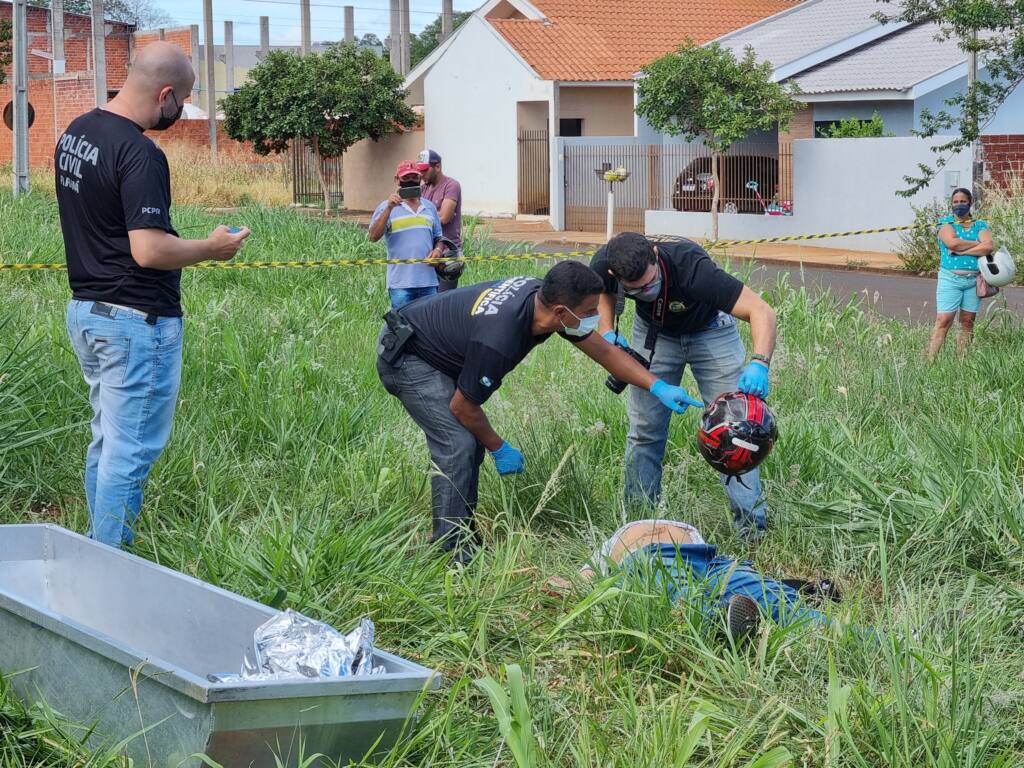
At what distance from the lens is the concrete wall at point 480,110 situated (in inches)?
1153

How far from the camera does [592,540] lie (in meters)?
5.05

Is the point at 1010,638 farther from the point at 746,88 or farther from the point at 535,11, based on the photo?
the point at 535,11

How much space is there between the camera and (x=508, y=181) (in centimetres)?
2967

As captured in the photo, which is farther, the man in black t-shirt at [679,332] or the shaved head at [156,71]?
the man in black t-shirt at [679,332]

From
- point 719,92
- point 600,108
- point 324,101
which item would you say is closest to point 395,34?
point 324,101

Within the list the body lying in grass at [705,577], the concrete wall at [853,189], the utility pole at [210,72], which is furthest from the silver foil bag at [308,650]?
the utility pole at [210,72]

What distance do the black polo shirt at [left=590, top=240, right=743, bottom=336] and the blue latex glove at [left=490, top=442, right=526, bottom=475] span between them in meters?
0.88

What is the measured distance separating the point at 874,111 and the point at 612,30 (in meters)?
9.50

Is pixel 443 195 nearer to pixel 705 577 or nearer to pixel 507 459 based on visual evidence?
pixel 507 459

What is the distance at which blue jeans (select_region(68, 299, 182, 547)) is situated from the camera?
15.8 ft

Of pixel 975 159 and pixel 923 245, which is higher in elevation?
pixel 975 159

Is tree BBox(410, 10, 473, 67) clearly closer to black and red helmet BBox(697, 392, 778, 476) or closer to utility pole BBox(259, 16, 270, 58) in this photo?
utility pole BBox(259, 16, 270, 58)

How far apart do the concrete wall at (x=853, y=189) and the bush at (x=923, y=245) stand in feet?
3.43

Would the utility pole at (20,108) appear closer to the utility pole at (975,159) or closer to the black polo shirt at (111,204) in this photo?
the utility pole at (975,159)
